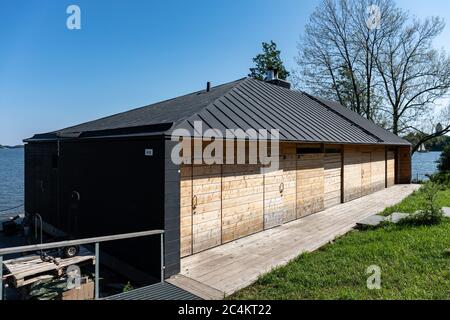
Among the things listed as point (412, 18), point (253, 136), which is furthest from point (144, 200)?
point (412, 18)

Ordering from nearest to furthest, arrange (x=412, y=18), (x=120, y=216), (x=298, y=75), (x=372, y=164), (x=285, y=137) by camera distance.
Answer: (x=120, y=216) < (x=285, y=137) < (x=372, y=164) < (x=412, y=18) < (x=298, y=75)

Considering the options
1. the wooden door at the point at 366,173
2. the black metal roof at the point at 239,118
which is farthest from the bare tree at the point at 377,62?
the black metal roof at the point at 239,118

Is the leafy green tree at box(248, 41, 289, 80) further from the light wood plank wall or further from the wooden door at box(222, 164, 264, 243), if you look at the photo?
the wooden door at box(222, 164, 264, 243)

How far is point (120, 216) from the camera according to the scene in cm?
623

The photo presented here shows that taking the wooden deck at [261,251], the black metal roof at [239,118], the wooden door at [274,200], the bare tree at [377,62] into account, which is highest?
the bare tree at [377,62]

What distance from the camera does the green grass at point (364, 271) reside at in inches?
172

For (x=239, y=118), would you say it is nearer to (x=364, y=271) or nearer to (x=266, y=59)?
(x=364, y=271)

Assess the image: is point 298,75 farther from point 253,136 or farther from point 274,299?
point 274,299

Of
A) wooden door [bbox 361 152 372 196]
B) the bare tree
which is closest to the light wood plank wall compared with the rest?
wooden door [bbox 361 152 372 196]

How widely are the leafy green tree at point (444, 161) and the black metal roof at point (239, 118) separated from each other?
46.8 feet

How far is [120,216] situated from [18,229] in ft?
22.3

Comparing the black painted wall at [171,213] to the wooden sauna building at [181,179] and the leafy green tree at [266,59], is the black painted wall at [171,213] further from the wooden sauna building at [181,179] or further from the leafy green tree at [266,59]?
the leafy green tree at [266,59]

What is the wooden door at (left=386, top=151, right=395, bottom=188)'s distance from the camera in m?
16.9

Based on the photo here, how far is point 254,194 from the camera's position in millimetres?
7512
